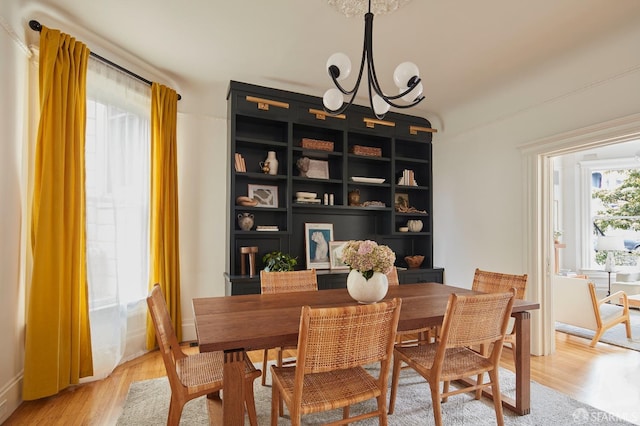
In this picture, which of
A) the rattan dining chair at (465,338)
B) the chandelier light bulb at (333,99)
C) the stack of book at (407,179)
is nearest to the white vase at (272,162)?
the chandelier light bulb at (333,99)

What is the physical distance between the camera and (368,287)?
2068 mm

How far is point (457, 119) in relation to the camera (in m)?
4.27

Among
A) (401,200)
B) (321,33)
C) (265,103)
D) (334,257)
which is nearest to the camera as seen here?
(321,33)

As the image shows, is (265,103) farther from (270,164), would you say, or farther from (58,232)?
(58,232)

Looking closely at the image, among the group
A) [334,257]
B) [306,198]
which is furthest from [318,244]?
[306,198]

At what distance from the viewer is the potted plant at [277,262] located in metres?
3.42

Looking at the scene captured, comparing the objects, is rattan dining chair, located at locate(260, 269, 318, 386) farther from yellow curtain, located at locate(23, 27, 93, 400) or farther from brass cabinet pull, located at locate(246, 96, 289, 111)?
brass cabinet pull, located at locate(246, 96, 289, 111)

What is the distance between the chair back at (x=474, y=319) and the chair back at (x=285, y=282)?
1181 millimetres

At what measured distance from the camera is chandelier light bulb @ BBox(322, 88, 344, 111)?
7.26 ft

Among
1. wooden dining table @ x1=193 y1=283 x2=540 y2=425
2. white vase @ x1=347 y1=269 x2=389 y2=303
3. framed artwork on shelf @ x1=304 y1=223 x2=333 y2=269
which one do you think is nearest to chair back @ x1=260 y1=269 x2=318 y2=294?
wooden dining table @ x1=193 y1=283 x2=540 y2=425

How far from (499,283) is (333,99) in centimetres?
→ 195

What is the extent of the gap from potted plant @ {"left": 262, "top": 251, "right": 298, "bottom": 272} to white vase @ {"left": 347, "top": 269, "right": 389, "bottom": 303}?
1458mm

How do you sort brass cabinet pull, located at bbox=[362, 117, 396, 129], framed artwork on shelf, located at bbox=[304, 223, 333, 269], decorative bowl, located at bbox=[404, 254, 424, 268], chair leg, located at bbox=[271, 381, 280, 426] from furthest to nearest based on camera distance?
decorative bowl, located at bbox=[404, 254, 424, 268]
brass cabinet pull, located at bbox=[362, 117, 396, 129]
framed artwork on shelf, located at bbox=[304, 223, 333, 269]
chair leg, located at bbox=[271, 381, 280, 426]

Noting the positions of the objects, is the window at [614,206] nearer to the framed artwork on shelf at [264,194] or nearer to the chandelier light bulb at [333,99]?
the framed artwork on shelf at [264,194]
